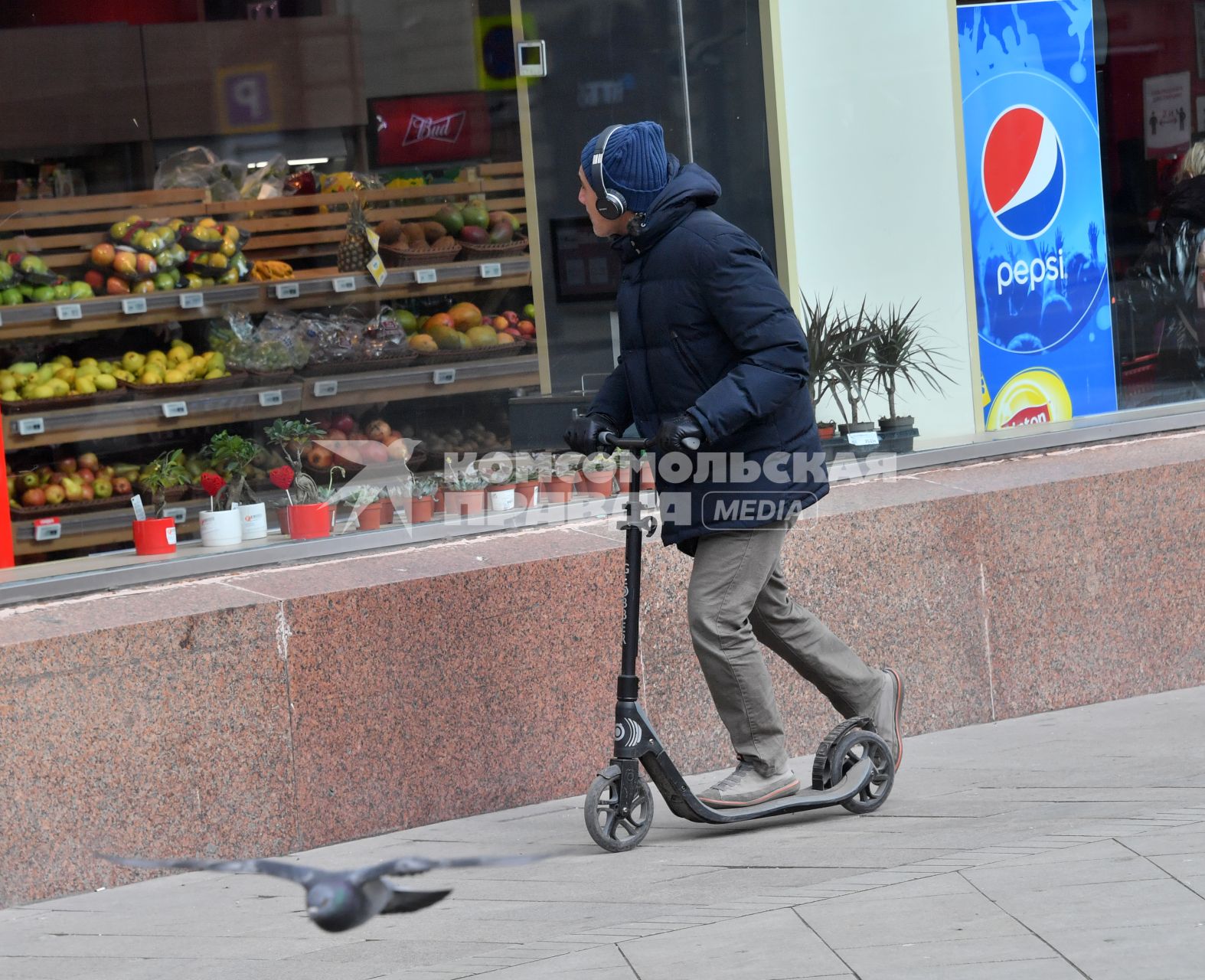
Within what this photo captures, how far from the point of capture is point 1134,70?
7457mm

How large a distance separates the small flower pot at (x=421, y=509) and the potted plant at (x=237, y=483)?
523mm

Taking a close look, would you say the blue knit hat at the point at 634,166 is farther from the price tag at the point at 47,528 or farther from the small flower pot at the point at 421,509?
the price tag at the point at 47,528

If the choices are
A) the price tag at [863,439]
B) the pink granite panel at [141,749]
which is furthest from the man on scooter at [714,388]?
the price tag at [863,439]

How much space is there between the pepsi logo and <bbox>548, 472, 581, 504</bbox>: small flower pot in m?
2.29

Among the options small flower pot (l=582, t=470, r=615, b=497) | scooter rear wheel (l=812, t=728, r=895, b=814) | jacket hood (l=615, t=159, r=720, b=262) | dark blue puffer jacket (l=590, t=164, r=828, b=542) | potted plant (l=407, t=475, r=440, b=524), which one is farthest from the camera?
small flower pot (l=582, t=470, r=615, b=497)

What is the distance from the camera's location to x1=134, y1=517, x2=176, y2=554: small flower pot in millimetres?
5578

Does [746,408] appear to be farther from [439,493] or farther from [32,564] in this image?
[32,564]

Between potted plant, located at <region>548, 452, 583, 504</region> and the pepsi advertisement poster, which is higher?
the pepsi advertisement poster

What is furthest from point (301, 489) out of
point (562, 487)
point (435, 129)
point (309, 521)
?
point (435, 129)

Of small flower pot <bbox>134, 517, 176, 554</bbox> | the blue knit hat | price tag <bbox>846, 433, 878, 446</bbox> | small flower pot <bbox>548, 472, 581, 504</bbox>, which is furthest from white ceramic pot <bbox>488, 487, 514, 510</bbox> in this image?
the blue knit hat

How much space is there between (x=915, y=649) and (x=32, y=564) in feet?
10.2

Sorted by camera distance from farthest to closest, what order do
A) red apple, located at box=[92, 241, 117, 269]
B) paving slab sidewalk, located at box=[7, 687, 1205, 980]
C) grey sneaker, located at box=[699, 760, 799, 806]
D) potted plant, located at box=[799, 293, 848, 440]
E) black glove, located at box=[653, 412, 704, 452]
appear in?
potted plant, located at box=[799, 293, 848, 440]
red apple, located at box=[92, 241, 117, 269]
grey sneaker, located at box=[699, 760, 799, 806]
black glove, located at box=[653, 412, 704, 452]
paving slab sidewalk, located at box=[7, 687, 1205, 980]

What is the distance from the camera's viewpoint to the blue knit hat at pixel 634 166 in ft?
15.3

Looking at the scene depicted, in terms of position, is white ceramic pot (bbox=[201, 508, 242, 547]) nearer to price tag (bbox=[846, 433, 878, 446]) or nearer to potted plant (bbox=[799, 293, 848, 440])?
potted plant (bbox=[799, 293, 848, 440])
